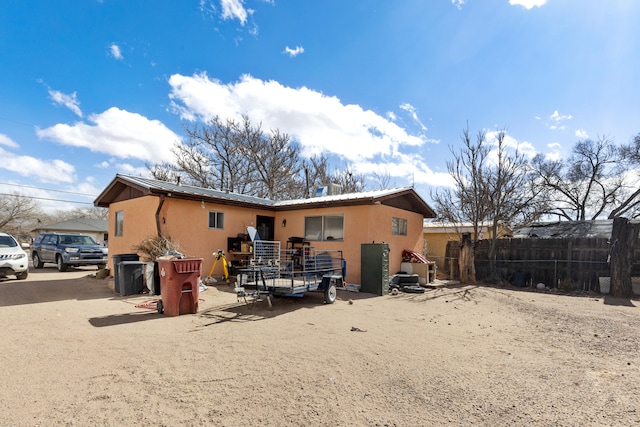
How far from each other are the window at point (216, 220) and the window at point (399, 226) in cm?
618

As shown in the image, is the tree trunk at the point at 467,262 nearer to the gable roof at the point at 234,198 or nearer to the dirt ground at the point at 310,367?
the gable roof at the point at 234,198

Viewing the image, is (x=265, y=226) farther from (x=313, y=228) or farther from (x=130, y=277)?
(x=130, y=277)

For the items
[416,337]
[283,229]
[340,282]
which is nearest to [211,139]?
[283,229]

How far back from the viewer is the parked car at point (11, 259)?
10.1 m

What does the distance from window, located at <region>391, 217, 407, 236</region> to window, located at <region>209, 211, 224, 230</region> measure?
20.3ft

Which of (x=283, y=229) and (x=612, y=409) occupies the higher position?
(x=283, y=229)

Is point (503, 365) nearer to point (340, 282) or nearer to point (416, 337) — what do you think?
point (416, 337)

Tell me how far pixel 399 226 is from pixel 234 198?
6.47m

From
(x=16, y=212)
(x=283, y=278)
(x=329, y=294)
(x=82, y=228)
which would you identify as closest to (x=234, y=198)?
(x=283, y=278)

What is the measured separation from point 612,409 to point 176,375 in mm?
4282

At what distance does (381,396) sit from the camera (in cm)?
322

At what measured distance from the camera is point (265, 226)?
1342 cm

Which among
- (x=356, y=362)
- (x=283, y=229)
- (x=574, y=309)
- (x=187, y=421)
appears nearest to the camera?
(x=187, y=421)

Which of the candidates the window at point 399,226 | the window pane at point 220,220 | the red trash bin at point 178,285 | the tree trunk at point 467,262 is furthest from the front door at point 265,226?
the tree trunk at point 467,262
